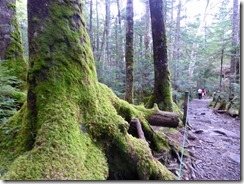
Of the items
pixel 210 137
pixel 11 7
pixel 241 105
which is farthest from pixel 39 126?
pixel 11 7

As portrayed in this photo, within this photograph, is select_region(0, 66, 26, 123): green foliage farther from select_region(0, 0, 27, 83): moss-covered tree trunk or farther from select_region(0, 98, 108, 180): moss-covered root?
select_region(0, 0, 27, 83): moss-covered tree trunk

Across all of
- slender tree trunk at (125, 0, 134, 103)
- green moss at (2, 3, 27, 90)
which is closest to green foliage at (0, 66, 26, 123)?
green moss at (2, 3, 27, 90)

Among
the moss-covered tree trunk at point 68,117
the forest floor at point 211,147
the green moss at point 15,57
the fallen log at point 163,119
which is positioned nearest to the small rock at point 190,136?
the forest floor at point 211,147

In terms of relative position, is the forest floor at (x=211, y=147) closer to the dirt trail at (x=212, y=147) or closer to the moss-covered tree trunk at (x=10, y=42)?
the dirt trail at (x=212, y=147)

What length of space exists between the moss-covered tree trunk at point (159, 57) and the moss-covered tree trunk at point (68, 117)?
2.98m

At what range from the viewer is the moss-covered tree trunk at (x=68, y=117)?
6.86 ft

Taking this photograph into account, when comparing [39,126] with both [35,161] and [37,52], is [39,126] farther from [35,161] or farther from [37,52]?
[37,52]

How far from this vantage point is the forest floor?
2484mm

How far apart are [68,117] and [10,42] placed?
3.38 m

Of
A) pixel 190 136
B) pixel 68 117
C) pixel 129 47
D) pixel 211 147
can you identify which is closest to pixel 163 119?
pixel 190 136

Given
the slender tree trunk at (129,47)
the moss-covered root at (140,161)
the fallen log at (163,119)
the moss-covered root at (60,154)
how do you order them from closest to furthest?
the moss-covered root at (60,154)
the moss-covered root at (140,161)
the fallen log at (163,119)
the slender tree trunk at (129,47)

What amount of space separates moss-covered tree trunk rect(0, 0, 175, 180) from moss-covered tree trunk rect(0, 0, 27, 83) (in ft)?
7.17

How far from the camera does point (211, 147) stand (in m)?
3.14

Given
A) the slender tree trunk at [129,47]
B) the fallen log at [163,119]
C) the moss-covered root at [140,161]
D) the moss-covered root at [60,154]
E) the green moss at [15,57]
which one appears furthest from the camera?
the slender tree trunk at [129,47]
